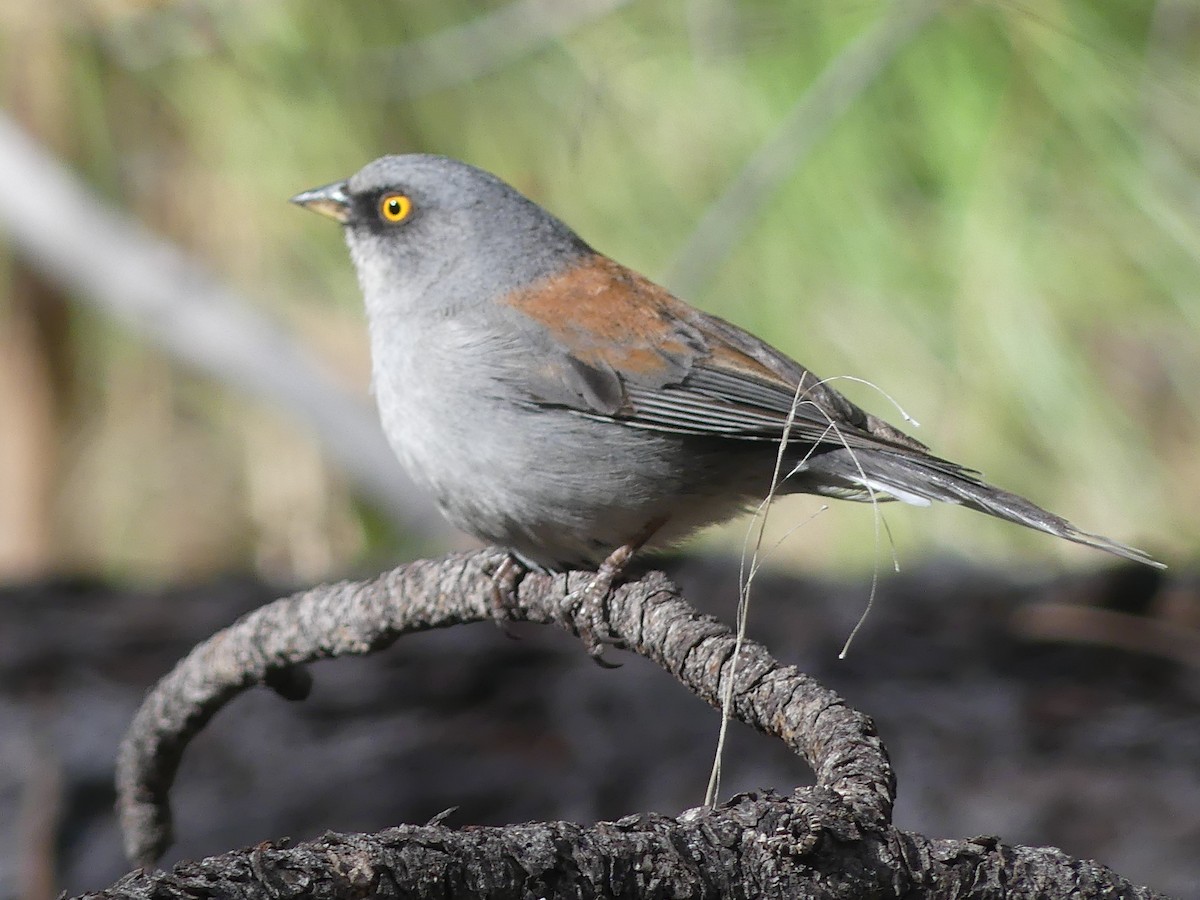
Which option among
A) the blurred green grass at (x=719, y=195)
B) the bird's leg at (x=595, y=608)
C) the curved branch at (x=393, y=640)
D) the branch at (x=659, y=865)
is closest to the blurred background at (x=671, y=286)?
the blurred green grass at (x=719, y=195)

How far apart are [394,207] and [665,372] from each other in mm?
880

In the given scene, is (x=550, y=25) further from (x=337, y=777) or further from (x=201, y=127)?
(x=337, y=777)

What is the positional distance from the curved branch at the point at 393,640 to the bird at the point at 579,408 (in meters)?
0.17

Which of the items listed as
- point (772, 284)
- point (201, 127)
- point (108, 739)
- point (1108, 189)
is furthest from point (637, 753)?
point (201, 127)

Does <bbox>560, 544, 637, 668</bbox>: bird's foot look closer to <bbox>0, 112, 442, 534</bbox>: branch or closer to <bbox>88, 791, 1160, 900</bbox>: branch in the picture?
<bbox>88, 791, 1160, 900</bbox>: branch

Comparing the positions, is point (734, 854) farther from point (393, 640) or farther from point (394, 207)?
point (394, 207)

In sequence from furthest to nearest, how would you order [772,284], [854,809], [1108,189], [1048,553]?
1. [1048,553]
2. [772,284]
3. [1108,189]
4. [854,809]

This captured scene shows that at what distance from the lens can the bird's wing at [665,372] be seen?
9.14 feet

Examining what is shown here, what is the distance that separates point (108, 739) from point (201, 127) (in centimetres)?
304

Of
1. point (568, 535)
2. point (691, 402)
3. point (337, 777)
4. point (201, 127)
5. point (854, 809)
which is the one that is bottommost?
point (854, 809)

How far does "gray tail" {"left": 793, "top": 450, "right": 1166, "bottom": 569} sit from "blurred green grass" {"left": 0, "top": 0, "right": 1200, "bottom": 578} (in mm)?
1623

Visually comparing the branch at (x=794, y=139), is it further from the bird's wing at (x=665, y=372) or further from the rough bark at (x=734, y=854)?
the rough bark at (x=734, y=854)

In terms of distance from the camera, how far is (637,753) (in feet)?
11.6

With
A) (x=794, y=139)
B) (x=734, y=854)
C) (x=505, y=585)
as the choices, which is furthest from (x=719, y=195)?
(x=734, y=854)
